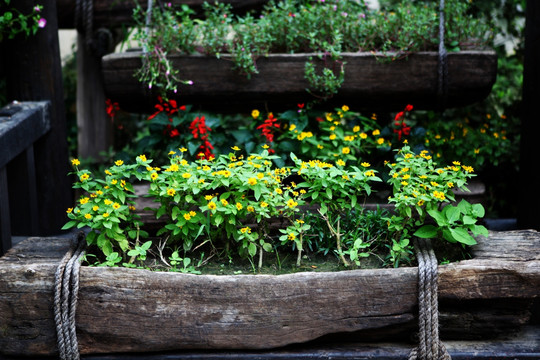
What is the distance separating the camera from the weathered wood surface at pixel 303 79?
9.88 feet

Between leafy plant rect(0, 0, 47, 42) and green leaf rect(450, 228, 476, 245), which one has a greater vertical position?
leafy plant rect(0, 0, 47, 42)

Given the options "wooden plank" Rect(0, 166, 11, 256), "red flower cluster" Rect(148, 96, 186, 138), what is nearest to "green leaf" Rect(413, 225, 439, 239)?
"red flower cluster" Rect(148, 96, 186, 138)

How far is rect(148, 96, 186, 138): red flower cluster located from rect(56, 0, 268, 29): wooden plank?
718 millimetres

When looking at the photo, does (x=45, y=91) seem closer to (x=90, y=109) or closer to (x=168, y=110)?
(x=168, y=110)

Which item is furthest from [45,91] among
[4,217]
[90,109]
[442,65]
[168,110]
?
[442,65]

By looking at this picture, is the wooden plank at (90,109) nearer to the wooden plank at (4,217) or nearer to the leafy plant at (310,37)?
the leafy plant at (310,37)

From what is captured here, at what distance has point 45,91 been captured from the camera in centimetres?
308

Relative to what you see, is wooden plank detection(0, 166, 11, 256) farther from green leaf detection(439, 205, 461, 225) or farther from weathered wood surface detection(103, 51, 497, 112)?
green leaf detection(439, 205, 461, 225)

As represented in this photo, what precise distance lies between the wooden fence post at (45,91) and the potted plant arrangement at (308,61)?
0.28 meters

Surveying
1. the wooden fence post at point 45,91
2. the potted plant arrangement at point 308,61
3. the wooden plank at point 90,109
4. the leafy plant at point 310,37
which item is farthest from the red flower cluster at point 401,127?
the wooden plank at point 90,109

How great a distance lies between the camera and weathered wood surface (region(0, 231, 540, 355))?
2.12 metres

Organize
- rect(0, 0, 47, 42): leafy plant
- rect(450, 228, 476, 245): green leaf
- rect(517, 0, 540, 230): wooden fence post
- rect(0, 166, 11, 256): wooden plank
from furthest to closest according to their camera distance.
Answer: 1. rect(0, 0, 47, 42): leafy plant
2. rect(517, 0, 540, 230): wooden fence post
3. rect(0, 166, 11, 256): wooden plank
4. rect(450, 228, 476, 245): green leaf

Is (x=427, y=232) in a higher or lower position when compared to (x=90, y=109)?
lower

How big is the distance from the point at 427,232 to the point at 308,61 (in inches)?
44.1
